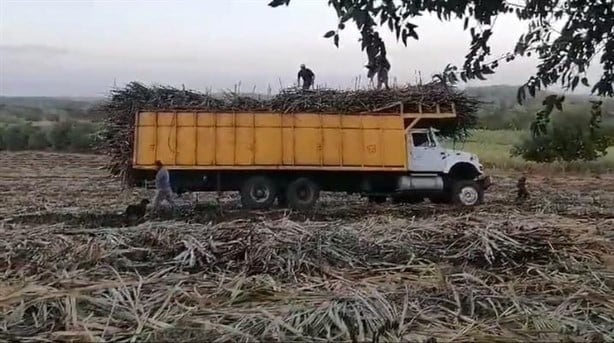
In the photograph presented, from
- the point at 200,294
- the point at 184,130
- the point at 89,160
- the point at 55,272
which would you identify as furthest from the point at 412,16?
the point at 89,160

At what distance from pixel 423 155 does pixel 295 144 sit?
2.97 metres

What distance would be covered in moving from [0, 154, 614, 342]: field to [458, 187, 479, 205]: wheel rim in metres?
5.63

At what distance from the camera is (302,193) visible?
1883 centimetres

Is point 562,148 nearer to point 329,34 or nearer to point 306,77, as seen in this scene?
point 306,77

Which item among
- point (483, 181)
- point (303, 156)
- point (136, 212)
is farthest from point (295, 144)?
point (483, 181)

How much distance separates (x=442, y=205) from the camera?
18.7 meters

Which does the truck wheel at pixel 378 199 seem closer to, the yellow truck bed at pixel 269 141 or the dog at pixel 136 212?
the yellow truck bed at pixel 269 141

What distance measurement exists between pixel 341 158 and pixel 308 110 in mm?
1298

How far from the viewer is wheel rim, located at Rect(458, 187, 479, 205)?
62.2 ft

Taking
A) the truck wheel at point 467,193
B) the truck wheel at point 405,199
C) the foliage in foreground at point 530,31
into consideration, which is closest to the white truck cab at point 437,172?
the truck wheel at point 467,193

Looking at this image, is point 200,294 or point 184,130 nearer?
point 200,294

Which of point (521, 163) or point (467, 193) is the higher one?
point (521, 163)

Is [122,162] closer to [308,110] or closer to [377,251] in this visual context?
[308,110]

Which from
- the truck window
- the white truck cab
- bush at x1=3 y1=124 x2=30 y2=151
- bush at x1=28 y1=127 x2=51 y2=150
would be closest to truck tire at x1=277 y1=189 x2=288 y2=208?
the white truck cab
